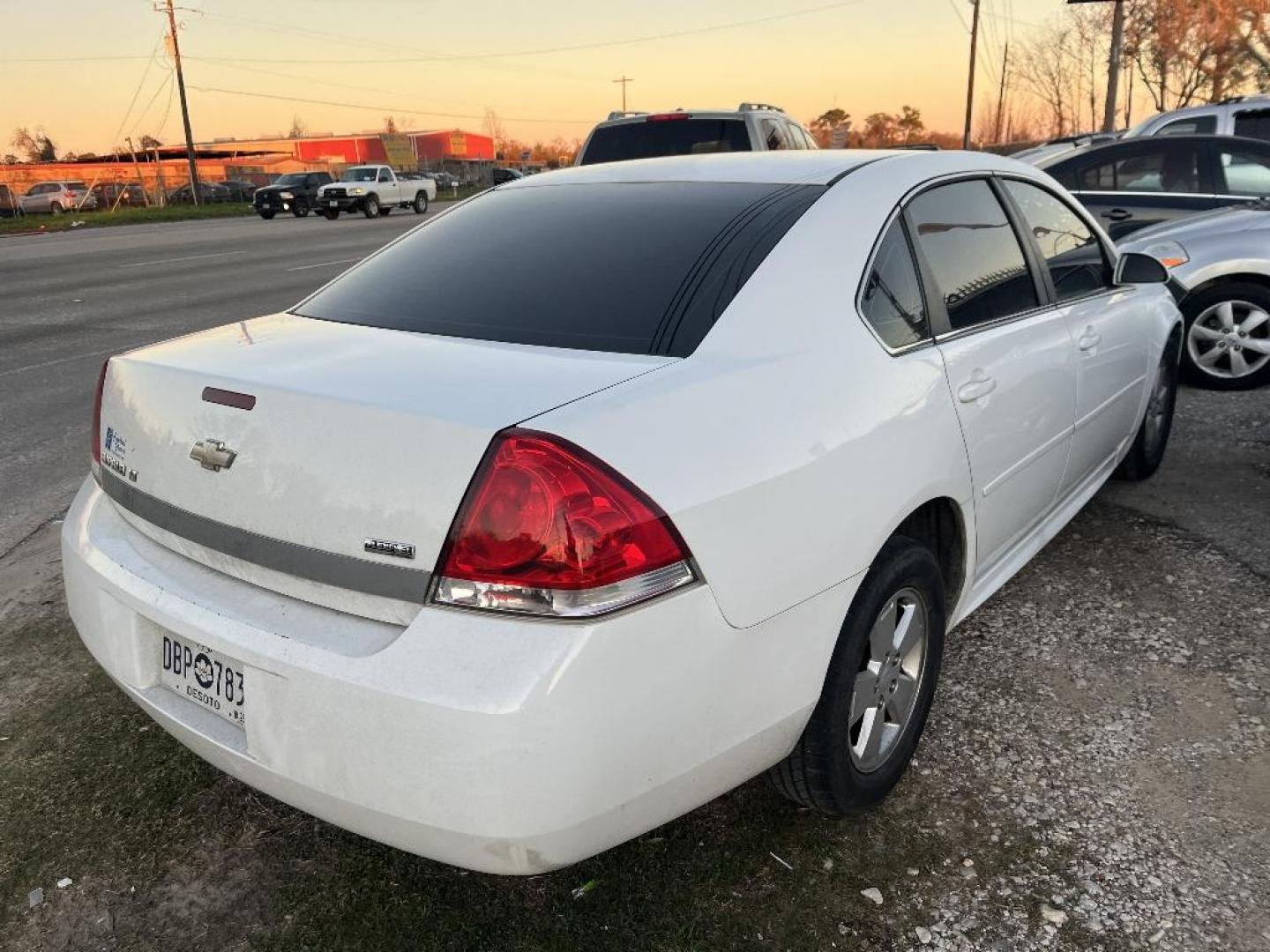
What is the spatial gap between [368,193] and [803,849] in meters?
33.6

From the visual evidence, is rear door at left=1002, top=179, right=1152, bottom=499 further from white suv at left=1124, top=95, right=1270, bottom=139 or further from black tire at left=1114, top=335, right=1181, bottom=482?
white suv at left=1124, top=95, right=1270, bottom=139

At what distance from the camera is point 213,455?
2062 mm

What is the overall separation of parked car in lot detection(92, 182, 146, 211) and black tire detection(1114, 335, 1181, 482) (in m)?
43.7

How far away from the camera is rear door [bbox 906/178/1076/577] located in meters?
2.74

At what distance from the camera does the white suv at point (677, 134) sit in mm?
8992

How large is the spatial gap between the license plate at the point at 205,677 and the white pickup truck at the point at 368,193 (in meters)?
32.6

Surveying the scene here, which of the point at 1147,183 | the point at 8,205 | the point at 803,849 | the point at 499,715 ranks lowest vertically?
the point at 803,849

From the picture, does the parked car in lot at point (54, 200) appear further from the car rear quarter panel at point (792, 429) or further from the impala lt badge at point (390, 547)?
the impala lt badge at point (390, 547)

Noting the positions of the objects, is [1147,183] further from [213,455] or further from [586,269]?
[213,455]

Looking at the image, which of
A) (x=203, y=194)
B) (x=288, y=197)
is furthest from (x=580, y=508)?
(x=203, y=194)

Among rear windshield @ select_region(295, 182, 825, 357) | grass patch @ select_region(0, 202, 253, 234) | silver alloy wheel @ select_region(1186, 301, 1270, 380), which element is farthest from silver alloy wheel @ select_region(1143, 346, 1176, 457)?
grass patch @ select_region(0, 202, 253, 234)

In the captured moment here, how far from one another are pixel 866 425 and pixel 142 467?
1.64 m

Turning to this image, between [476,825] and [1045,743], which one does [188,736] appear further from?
[1045,743]

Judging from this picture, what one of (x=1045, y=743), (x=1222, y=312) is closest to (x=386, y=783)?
(x=1045, y=743)
